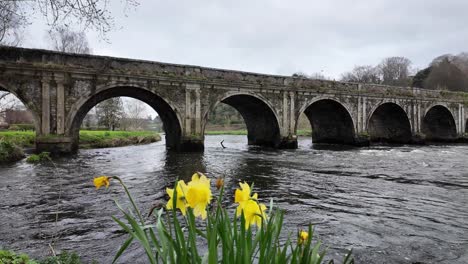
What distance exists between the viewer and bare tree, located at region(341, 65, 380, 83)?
76.2m

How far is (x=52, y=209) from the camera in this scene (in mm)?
6719

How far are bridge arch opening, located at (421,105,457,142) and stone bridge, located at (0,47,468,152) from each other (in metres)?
0.82

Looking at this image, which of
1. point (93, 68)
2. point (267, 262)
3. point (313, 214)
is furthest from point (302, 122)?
point (267, 262)

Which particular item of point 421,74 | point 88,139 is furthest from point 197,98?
point 421,74

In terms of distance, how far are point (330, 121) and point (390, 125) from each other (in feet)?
26.2

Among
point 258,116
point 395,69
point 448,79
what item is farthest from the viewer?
point 395,69

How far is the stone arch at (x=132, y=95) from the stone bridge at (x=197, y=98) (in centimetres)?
5

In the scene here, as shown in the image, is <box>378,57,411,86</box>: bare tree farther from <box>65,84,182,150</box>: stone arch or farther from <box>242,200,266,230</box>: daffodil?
<box>242,200,266,230</box>: daffodil

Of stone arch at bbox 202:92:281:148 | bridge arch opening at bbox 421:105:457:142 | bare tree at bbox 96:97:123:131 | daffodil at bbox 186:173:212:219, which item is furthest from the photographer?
bare tree at bbox 96:97:123:131

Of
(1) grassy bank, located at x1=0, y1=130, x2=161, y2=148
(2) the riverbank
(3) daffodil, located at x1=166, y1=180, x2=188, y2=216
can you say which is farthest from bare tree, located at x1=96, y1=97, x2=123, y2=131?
(3) daffodil, located at x1=166, y1=180, x2=188, y2=216

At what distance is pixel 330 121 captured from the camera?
2936 cm

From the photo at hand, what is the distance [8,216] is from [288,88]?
65.2ft

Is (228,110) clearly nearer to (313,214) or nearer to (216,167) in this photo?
(216,167)

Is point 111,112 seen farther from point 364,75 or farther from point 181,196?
point 364,75
